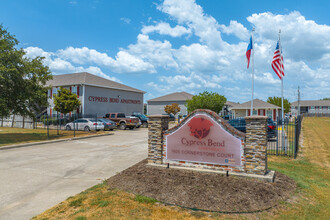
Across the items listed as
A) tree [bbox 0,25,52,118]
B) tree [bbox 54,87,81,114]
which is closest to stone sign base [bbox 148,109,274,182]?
tree [bbox 0,25,52,118]

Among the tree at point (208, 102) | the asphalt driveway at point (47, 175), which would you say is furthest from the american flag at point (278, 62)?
the tree at point (208, 102)

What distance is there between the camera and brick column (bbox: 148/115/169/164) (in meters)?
8.15

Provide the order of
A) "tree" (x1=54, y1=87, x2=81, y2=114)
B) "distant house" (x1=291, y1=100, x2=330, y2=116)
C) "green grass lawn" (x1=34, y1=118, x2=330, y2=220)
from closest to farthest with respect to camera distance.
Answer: "green grass lawn" (x1=34, y1=118, x2=330, y2=220) → "tree" (x1=54, y1=87, x2=81, y2=114) → "distant house" (x1=291, y1=100, x2=330, y2=116)

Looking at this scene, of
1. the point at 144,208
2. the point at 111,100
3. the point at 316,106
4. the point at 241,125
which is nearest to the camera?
the point at 144,208

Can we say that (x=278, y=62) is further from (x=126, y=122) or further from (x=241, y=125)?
(x=126, y=122)

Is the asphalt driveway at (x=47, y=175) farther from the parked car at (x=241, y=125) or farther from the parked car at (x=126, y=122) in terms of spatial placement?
the parked car at (x=126, y=122)

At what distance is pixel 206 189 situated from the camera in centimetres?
601

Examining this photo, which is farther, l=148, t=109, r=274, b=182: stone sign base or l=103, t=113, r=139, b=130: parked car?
l=103, t=113, r=139, b=130: parked car

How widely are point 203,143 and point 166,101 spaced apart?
48405mm

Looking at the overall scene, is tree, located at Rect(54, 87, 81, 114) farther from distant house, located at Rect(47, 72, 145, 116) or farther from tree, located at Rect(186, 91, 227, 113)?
tree, located at Rect(186, 91, 227, 113)

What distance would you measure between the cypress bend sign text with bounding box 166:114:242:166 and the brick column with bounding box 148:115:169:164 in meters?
0.27

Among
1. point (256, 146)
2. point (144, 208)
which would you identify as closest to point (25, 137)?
point (144, 208)

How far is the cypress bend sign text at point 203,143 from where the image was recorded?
23.2ft

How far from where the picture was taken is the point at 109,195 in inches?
231
